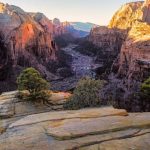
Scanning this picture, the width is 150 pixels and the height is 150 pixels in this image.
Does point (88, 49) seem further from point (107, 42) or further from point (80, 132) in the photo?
point (80, 132)

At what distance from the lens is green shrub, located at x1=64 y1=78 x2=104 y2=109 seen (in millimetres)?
23031

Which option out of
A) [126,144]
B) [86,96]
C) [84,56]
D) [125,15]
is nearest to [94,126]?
[126,144]

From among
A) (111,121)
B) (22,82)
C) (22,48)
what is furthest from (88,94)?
(22,48)

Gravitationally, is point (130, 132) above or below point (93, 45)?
above

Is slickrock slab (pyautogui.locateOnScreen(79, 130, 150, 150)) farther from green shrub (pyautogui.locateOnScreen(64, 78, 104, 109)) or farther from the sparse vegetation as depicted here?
the sparse vegetation

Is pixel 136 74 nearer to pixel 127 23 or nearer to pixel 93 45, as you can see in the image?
pixel 127 23

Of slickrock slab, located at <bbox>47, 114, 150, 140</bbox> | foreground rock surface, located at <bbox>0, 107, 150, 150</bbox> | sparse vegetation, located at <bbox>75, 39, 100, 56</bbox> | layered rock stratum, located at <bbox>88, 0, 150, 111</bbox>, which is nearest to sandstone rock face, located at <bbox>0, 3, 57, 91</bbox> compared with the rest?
layered rock stratum, located at <bbox>88, 0, 150, 111</bbox>

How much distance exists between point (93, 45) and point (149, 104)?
123757 millimetres

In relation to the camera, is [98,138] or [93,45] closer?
[98,138]

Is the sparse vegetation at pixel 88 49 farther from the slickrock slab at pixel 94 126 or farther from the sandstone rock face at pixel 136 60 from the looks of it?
the slickrock slab at pixel 94 126

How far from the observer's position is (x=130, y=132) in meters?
13.8

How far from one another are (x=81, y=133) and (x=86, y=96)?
945 centimetres

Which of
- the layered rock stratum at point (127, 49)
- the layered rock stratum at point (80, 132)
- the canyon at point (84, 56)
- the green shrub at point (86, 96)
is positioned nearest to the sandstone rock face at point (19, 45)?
the canyon at point (84, 56)

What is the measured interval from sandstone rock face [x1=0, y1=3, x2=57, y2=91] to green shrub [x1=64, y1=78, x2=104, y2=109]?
1843 inches
